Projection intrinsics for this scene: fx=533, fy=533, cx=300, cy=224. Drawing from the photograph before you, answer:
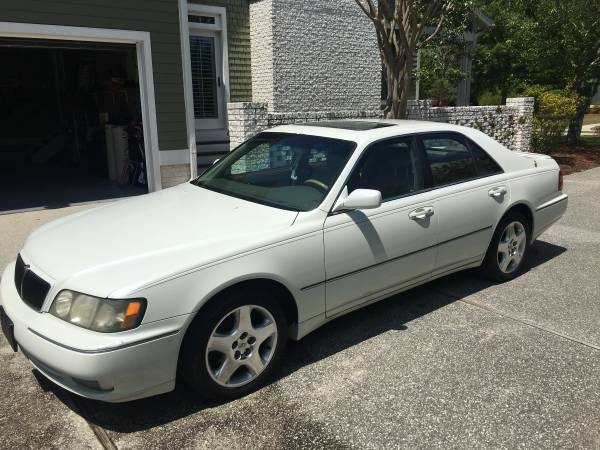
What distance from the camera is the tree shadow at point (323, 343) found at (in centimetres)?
303

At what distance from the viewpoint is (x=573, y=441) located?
279cm

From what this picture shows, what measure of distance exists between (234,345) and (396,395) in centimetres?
102

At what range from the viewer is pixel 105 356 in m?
2.61

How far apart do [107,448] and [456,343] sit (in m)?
2.41

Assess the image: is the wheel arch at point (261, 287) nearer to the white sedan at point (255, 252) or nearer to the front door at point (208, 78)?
the white sedan at point (255, 252)

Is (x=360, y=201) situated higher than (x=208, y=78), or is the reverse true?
(x=208, y=78)

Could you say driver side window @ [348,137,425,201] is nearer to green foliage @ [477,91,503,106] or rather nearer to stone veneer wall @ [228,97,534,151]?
stone veneer wall @ [228,97,534,151]

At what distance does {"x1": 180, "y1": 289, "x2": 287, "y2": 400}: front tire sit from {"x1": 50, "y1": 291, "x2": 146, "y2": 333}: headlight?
0.34 m

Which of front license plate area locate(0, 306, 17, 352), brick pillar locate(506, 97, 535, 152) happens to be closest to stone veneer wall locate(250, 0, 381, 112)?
brick pillar locate(506, 97, 535, 152)

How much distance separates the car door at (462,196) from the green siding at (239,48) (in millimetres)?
7898

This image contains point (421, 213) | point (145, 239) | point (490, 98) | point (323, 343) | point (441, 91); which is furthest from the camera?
point (490, 98)

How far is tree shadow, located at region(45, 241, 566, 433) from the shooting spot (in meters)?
3.03

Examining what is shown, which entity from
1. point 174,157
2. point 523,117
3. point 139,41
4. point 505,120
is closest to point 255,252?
point 174,157

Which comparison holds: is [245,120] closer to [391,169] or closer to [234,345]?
[391,169]
